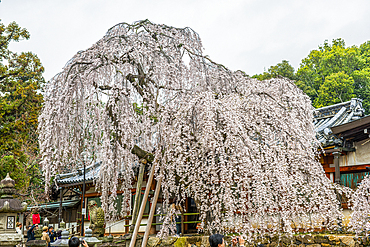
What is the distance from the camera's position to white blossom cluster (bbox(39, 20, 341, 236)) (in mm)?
6234

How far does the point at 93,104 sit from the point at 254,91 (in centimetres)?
418

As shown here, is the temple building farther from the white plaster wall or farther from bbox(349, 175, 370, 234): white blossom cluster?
bbox(349, 175, 370, 234): white blossom cluster

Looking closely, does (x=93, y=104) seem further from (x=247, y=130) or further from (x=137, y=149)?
(x=247, y=130)

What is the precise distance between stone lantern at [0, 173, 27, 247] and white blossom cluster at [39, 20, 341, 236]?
158 cm

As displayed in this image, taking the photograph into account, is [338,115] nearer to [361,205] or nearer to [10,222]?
[361,205]

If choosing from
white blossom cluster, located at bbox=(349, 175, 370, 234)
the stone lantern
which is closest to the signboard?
the stone lantern

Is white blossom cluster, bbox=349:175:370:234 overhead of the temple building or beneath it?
beneath

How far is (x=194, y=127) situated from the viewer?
6875 millimetres

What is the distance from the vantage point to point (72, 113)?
7.85m

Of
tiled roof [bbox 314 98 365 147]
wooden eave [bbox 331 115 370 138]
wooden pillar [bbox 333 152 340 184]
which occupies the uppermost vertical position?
tiled roof [bbox 314 98 365 147]

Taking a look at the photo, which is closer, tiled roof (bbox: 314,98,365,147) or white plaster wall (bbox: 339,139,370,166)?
white plaster wall (bbox: 339,139,370,166)

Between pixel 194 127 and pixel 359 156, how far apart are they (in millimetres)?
5830

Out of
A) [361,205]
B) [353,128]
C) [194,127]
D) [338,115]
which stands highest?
[338,115]

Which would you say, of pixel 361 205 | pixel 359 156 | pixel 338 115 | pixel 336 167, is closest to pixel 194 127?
pixel 361 205
